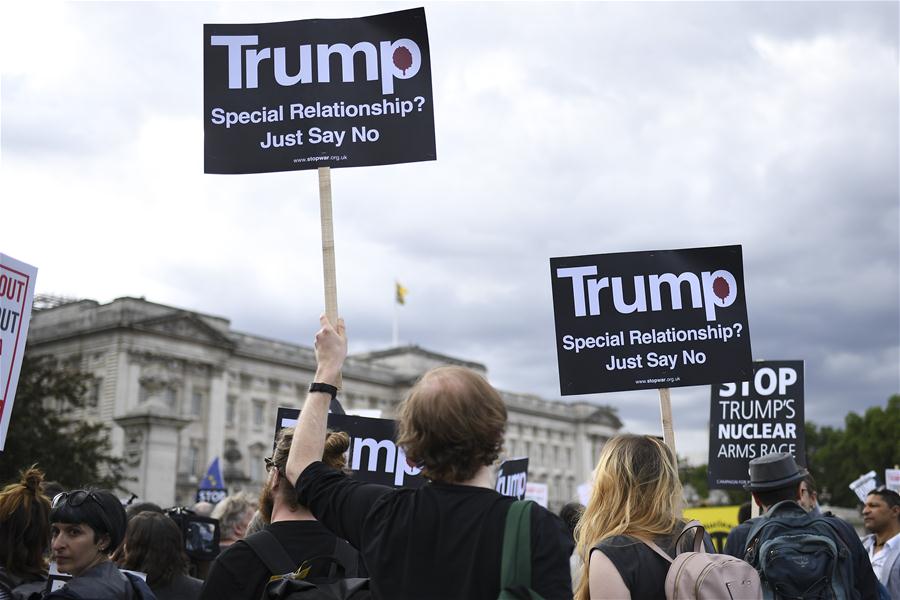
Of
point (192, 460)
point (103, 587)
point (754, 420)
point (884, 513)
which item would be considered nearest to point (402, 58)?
point (103, 587)

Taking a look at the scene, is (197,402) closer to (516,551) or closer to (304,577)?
(304,577)

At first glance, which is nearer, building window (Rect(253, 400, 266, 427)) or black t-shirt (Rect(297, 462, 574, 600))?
black t-shirt (Rect(297, 462, 574, 600))

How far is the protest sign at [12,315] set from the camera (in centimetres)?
530

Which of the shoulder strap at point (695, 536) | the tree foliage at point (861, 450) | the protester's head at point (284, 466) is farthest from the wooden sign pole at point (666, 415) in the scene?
the tree foliage at point (861, 450)

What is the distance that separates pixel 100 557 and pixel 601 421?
9902cm

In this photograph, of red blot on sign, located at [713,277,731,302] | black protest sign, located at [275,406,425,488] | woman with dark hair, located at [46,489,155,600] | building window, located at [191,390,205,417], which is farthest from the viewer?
building window, located at [191,390,205,417]

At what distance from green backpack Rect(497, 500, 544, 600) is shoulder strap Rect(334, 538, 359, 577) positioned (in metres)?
1.11

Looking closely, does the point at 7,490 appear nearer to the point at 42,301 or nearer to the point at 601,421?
the point at 42,301

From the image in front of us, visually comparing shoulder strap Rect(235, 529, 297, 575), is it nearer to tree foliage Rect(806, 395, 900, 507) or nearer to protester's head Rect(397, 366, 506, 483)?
protester's head Rect(397, 366, 506, 483)

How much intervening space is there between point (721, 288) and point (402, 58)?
2.50 m

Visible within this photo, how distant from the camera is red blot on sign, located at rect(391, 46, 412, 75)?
549cm

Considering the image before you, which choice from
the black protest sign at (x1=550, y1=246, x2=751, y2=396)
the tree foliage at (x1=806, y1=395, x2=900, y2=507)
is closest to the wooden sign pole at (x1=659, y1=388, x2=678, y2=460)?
the black protest sign at (x1=550, y1=246, x2=751, y2=396)

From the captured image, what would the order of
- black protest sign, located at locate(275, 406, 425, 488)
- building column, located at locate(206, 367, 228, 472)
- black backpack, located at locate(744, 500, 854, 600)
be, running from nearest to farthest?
1. black backpack, located at locate(744, 500, 854, 600)
2. black protest sign, located at locate(275, 406, 425, 488)
3. building column, located at locate(206, 367, 228, 472)

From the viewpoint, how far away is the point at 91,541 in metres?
4.19
